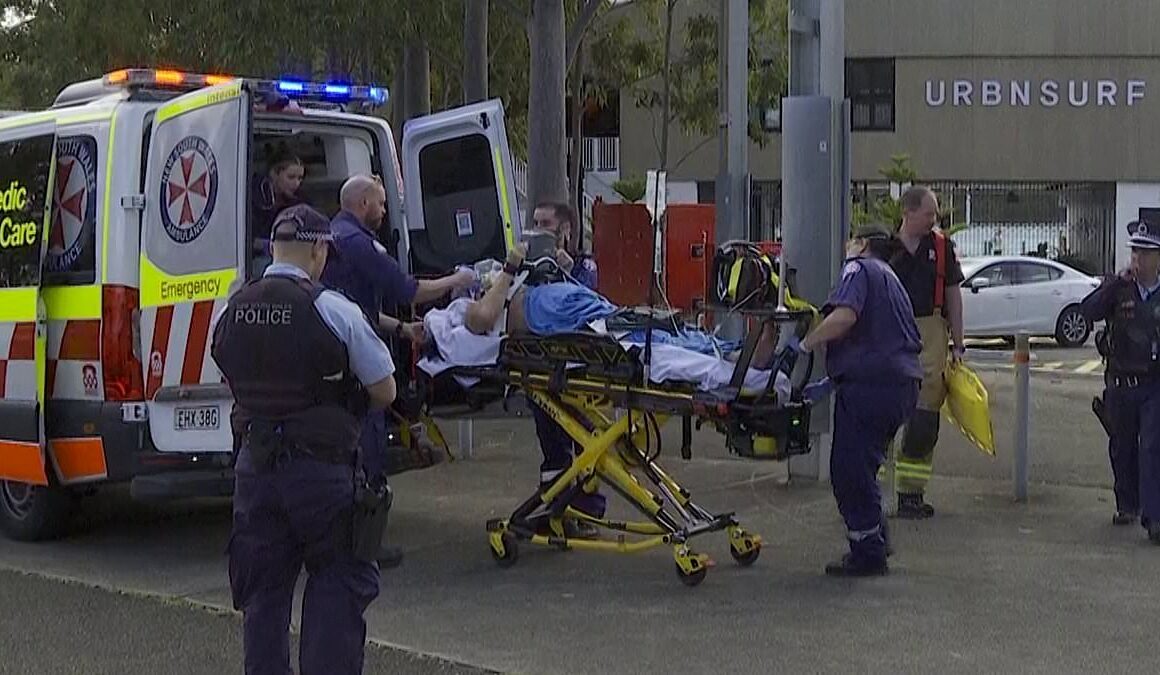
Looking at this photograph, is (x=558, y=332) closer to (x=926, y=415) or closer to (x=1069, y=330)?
(x=926, y=415)

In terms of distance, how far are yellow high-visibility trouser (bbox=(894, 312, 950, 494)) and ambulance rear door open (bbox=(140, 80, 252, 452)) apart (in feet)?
12.5

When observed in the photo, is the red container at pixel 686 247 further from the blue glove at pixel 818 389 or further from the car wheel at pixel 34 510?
the blue glove at pixel 818 389

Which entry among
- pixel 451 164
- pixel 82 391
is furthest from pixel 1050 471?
pixel 82 391

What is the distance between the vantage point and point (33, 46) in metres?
22.6

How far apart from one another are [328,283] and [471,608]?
166 cm

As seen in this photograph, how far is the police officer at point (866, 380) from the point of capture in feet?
23.5

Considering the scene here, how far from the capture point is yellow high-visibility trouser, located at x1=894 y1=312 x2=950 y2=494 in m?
8.99

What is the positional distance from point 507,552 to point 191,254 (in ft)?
6.78

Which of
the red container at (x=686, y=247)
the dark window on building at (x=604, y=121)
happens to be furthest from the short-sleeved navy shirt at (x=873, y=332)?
the dark window on building at (x=604, y=121)

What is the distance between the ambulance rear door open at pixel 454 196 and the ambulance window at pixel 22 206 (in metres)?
1.97

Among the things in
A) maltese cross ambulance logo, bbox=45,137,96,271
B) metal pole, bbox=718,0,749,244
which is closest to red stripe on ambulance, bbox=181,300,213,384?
maltese cross ambulance logo, bbox=45,137,96,271

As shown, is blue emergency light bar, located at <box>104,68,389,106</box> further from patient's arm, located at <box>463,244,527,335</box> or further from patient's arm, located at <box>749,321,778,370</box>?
patient's arm, located at <box>749,321,778,370</box>

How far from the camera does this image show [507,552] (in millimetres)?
7703

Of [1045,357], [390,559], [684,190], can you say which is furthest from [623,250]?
[684,190]
